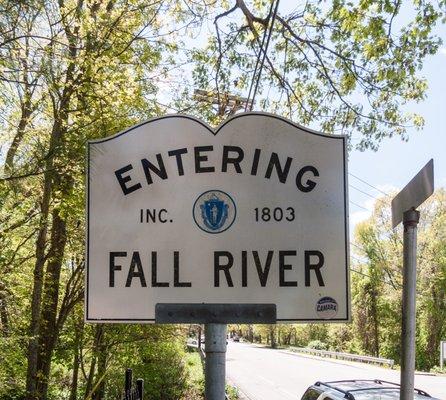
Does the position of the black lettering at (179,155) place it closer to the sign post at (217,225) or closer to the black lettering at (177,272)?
the sign post at (217,225)

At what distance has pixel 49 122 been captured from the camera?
477 centimetres

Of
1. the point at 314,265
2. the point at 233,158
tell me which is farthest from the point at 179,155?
the point at 314,265

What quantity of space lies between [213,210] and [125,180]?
1.06 feet

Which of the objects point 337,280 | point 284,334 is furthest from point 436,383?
point 284,334

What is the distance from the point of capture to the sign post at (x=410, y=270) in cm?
149

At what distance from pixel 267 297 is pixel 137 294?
426 mm

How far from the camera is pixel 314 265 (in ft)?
5.70

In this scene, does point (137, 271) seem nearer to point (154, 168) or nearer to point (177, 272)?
point (177, 272)

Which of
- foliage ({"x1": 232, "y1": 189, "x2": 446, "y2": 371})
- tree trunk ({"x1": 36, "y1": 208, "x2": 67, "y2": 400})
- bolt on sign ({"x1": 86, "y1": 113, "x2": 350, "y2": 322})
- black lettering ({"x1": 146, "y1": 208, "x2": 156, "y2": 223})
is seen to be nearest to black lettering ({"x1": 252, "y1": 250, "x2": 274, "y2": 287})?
bolt on sign ({"x1": 86, "y1": 113, "x2": 350, "y2": 322})

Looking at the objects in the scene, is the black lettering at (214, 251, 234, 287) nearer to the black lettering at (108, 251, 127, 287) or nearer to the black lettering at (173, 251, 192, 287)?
the black lettering at (173, 251, 192, 287)

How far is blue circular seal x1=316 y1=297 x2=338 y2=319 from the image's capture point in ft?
5.61

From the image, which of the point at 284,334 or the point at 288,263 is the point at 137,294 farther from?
the point at 284,334

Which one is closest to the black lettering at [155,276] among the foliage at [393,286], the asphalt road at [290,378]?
the asphalt road at [290,378]

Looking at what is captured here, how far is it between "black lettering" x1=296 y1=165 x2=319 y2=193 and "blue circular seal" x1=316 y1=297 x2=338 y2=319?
37cm
